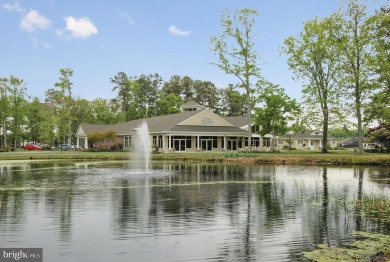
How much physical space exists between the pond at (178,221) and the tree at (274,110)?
37627 mm

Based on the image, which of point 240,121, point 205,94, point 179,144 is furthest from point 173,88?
point 179,144

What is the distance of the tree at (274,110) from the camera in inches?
2264

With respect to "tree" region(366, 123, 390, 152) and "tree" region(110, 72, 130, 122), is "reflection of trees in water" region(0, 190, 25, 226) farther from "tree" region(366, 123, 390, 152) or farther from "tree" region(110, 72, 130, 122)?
"tree" region(110, 72, 130, 122)

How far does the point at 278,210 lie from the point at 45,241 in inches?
299

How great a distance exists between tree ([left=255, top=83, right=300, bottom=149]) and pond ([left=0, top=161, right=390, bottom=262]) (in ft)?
123

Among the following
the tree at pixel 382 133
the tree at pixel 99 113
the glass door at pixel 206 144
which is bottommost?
the glass door at pixel 206 144

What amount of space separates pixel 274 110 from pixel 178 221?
47.7 metres

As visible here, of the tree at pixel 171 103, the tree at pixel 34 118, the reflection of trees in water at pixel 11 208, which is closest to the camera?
the reflection of trees in water at pixel 11 208

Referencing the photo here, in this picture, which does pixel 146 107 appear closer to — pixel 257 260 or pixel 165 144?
pixel 165 144

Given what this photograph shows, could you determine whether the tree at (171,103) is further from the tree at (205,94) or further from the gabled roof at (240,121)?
the gabled roof at (240,121)

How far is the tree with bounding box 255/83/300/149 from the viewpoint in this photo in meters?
57.5

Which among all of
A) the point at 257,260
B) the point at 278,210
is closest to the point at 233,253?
the point at 257,260

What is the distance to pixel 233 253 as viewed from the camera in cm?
880

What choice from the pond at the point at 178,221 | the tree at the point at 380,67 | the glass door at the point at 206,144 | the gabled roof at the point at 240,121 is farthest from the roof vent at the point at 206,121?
the pond at the point at 178,221
